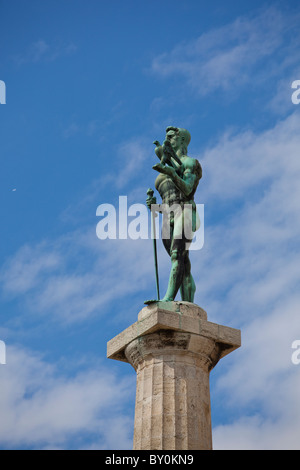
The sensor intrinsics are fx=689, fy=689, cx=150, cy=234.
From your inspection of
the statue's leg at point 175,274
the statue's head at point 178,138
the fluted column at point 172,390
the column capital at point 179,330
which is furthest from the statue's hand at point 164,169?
the fluted column at point 172,390

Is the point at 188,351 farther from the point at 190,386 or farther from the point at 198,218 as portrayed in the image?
the point at 198,218

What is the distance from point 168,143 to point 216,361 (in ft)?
14.8

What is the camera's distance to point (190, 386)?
41.0ft

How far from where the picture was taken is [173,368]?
12578 millimetres

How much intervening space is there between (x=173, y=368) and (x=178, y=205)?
3.58m

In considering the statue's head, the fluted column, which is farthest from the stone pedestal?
the statue's head

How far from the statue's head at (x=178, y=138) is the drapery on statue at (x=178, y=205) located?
0.08m

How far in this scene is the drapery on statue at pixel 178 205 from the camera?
45.6 feet

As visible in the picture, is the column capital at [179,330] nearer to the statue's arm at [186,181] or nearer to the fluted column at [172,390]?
the fluted column at [172,390]

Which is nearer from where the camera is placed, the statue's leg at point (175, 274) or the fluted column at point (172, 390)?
the fluted column at point (172, 390)

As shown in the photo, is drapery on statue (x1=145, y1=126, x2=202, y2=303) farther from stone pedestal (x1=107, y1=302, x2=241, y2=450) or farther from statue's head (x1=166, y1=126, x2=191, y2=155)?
stone pedestal (x1=107, y1=302, x2=241, y2=450)
